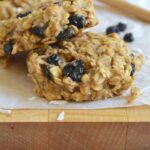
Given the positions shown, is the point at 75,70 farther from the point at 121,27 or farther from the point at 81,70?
the point at 121,27

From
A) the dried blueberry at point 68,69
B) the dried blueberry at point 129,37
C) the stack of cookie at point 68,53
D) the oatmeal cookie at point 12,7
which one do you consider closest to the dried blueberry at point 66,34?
the stack of cookie at point 68,53

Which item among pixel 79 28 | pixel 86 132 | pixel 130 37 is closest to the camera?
pixel 86 132

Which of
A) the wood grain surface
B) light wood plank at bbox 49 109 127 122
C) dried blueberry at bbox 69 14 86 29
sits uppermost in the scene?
dried blueberry at bbox 69 14 86 29

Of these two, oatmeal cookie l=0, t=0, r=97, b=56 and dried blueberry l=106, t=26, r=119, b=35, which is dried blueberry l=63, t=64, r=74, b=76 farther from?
dried blueberry l=106, t=26, r=119, b=35

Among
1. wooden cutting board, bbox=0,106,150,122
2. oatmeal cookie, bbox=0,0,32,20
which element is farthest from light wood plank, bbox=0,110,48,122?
oatmeal cookie, bbox=0,0,32,20

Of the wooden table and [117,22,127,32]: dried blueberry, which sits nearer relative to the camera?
the wooden table

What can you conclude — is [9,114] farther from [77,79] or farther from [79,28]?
[79,28]

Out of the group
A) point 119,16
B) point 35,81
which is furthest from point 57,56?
point 119,16
